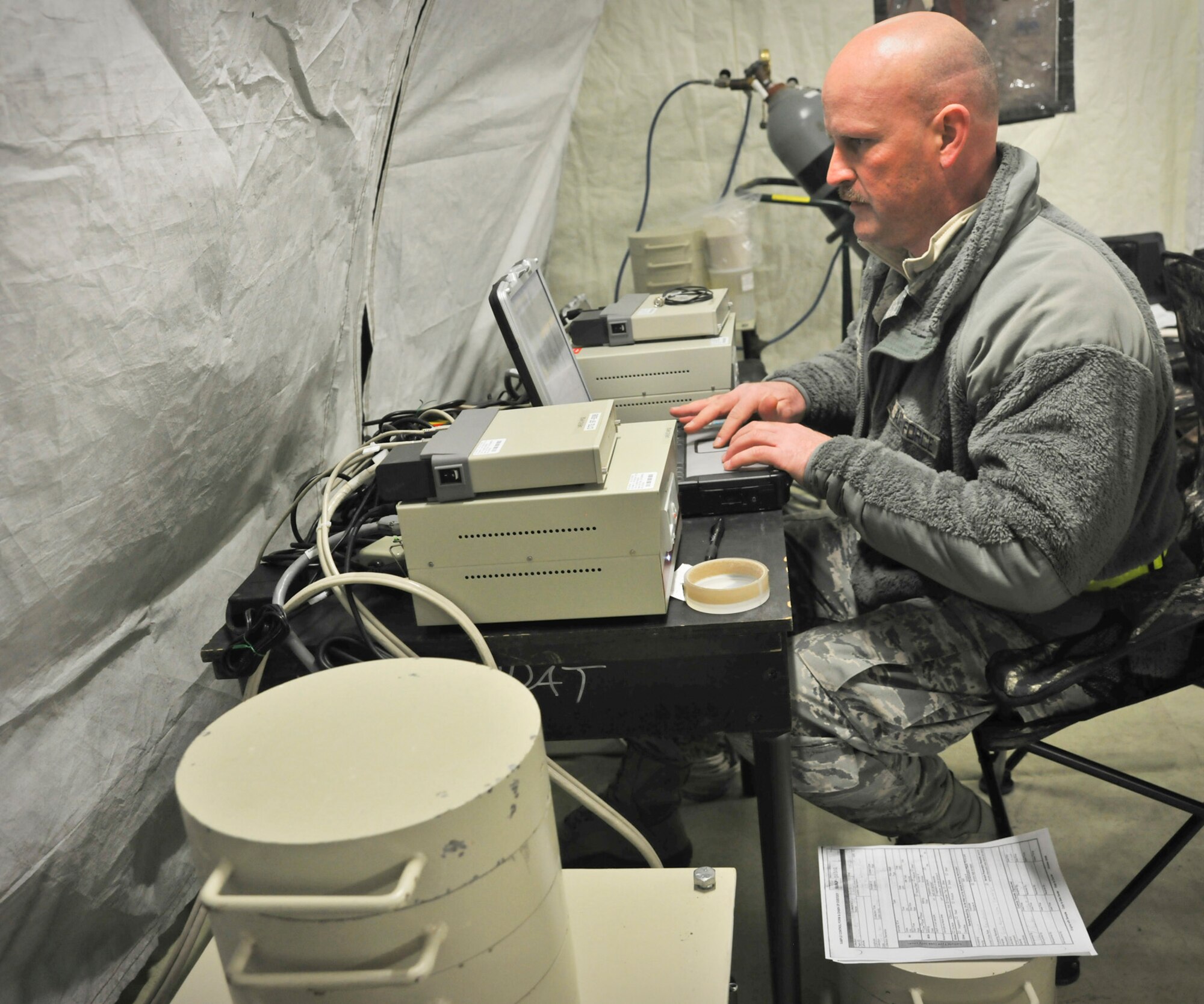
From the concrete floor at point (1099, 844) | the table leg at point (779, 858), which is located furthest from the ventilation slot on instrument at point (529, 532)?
the concrete floor at point (1099, 844)

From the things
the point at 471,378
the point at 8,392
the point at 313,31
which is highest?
the point at 313,31

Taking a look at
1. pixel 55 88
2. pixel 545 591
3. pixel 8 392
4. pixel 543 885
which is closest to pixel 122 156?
pixel 55 88

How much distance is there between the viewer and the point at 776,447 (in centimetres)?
137

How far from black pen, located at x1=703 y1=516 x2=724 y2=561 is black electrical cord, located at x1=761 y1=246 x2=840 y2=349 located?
6.00 feet

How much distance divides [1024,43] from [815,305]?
0.96 metres

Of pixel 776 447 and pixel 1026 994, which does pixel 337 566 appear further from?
pixel 1026 994

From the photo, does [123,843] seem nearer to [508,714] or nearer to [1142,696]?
[508,714]

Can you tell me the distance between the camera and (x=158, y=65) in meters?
0.98

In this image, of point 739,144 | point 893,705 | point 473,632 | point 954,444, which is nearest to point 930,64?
point 954,444

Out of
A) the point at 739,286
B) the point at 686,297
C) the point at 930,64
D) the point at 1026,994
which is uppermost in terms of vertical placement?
the point at 930,64

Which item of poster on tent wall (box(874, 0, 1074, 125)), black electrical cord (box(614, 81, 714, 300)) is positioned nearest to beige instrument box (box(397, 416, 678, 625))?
black electrical cord (box(614, 81, 714, 300))

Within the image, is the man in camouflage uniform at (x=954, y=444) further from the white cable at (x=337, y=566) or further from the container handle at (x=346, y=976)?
the container handle at (x=346, y=976)

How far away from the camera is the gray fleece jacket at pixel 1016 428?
1.11m

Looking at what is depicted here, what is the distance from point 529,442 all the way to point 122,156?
492 mm
